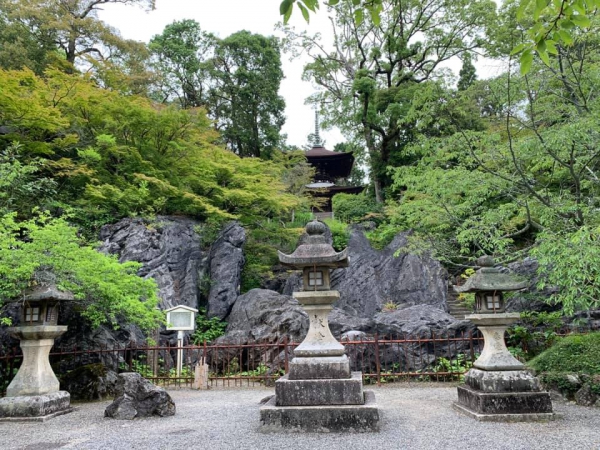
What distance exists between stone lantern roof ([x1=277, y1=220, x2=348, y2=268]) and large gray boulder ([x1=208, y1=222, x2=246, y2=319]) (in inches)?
336

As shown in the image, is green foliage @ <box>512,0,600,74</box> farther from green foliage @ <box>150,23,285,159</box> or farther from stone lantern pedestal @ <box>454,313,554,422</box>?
green foliage @ <box>150,23,285,159</box>

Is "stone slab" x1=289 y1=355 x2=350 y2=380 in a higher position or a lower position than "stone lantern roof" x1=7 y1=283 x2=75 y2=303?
lower

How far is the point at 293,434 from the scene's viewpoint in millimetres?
5230

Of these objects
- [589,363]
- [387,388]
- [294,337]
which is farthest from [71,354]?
[589,363]

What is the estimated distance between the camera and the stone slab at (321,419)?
5293 mm

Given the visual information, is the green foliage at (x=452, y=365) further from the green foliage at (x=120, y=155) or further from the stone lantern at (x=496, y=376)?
the green foliage at (x=120, y=155)

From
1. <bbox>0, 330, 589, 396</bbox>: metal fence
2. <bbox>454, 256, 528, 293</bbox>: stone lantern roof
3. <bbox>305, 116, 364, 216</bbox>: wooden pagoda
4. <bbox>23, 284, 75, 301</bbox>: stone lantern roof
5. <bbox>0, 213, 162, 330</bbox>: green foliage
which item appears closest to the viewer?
<bbox>454, 256, 528, 293</bbox>: stone lantern roof

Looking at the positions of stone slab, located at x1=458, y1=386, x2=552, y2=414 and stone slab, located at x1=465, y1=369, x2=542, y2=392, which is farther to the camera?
stone slab, located at x1=465, y1=369, x2=542, y2=392

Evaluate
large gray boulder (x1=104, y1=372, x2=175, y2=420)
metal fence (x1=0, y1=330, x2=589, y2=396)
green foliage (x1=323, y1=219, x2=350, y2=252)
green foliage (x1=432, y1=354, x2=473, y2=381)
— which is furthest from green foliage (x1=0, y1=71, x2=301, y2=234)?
large gray boulder (x1=104, y1=372, x2=175, y2=420)

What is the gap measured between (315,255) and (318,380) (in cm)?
185

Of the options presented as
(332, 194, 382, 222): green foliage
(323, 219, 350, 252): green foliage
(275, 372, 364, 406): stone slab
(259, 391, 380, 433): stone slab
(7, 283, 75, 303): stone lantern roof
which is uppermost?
(332, 194, 382, 222): green foliage

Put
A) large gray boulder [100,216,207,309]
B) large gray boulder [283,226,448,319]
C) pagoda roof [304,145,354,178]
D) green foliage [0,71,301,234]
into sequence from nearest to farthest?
1. green foliage [0,71,301,234]
2. large gray boulder [100,216,207,309]
3. large gray boulder [283,226,448,319]
4. pagoda roof [304,145,354,178]

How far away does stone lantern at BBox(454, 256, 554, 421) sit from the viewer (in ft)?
18.8

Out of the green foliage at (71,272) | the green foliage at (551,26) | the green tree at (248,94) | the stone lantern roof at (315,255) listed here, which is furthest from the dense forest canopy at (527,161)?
the green tree at (248,94)
